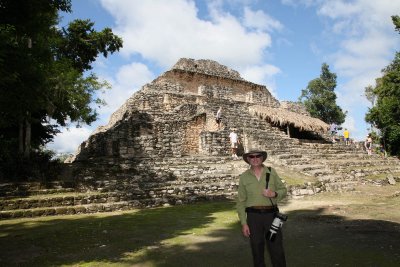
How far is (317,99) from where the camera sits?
34.5 m

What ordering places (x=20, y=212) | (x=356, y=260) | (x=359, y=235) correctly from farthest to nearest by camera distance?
(x=20, y=212), (x=359, y=235), (x=356, y=260)

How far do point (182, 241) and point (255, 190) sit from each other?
2582 millimetres

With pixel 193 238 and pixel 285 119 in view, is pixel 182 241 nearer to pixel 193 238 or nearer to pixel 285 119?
pixel 193 238

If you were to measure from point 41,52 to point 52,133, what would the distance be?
9749mm

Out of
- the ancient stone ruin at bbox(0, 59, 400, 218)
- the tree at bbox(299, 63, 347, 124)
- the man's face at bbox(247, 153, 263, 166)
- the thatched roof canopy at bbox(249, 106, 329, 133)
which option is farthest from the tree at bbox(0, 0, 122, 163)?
the tree at bbox(299, 63, 347, 124)

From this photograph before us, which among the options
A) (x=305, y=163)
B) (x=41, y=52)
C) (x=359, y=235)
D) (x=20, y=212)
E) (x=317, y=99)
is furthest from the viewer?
(x=317, y=99)

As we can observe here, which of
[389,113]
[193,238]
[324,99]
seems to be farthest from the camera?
[324,99]

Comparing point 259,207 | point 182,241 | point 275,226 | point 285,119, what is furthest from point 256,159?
point 285,119

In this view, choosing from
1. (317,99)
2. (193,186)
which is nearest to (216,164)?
(193,186)

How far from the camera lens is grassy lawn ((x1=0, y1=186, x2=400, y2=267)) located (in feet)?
14.6

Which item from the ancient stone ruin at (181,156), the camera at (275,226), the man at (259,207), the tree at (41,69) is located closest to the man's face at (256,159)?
the man at (259,207)

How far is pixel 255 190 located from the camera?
3.46m

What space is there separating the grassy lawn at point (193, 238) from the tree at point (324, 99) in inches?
1066

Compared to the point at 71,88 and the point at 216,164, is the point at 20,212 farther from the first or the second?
the point at 216,164
